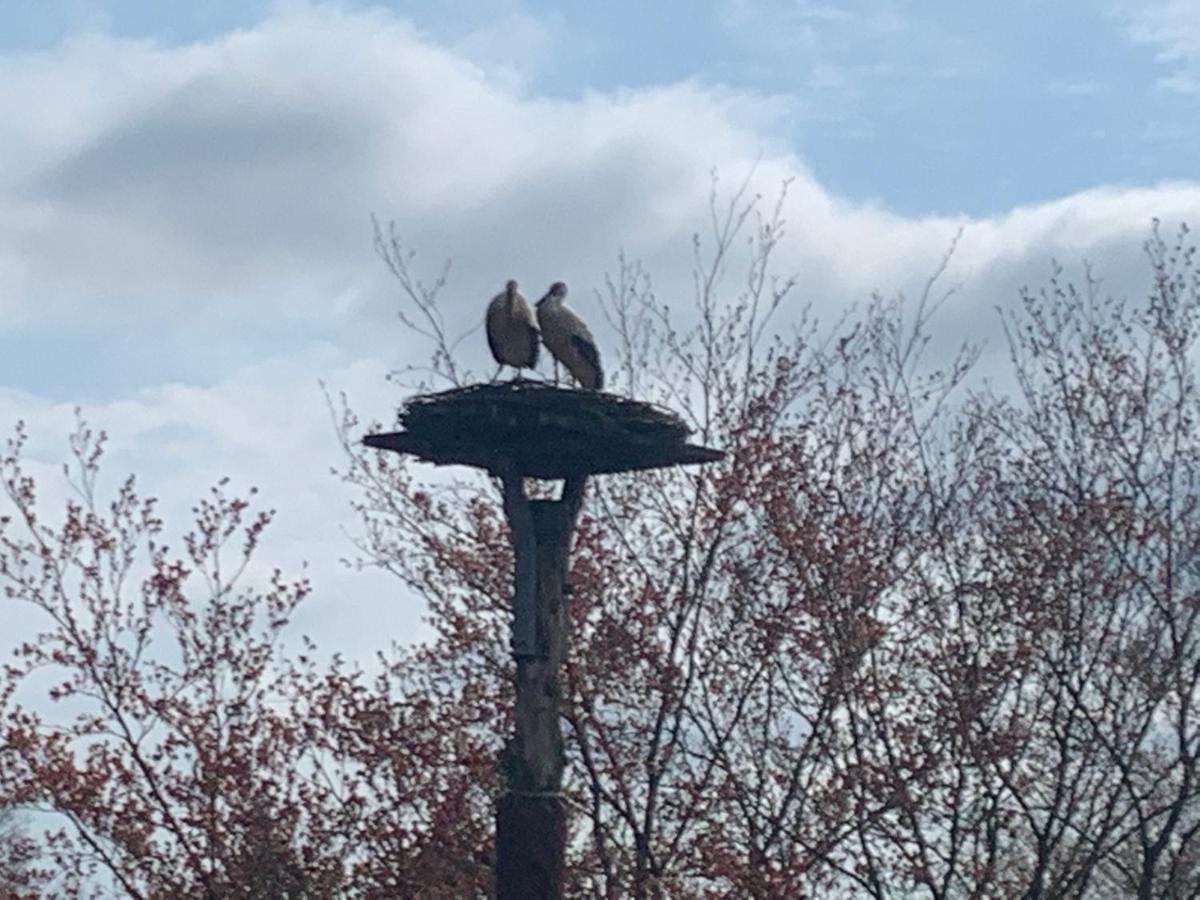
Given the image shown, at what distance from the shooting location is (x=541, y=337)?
1062 centimetres

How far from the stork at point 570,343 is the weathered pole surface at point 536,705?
59 cm

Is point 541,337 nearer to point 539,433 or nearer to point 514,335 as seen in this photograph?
point 514,335

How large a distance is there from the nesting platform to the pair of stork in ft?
1.97

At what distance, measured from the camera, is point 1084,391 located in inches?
647

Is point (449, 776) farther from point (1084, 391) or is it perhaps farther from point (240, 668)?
point (1084, 391)

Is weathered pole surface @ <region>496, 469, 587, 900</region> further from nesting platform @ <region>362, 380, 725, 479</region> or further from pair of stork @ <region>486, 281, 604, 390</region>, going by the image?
pair of stork @ <region>486, 281, 604, 390</region>

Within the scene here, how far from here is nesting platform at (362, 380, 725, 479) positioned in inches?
378

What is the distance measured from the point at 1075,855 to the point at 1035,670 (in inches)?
61.6

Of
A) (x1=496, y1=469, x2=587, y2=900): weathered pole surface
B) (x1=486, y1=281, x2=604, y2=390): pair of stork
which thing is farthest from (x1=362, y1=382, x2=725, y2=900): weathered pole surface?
(x1=486, y1=281, x2=604, y2=390): pair of stork

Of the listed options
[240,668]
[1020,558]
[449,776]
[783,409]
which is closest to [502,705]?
[449,776]

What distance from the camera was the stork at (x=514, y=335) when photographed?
10586 mm

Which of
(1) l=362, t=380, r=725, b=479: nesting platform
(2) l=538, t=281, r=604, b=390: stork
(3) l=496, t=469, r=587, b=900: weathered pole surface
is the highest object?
(2) l=538, t=281, r=604, b=390: stork

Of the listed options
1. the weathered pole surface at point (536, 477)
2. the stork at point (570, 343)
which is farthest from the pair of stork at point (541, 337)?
the weathered pole surface at point (536, 477)

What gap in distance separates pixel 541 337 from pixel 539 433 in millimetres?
987
